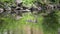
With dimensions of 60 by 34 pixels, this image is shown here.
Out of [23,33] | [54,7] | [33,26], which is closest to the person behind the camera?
[23,33]

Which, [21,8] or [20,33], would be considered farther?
[21,8]

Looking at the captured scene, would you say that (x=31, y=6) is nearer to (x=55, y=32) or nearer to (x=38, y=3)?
(x=38, y=3)

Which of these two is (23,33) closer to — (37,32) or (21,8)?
(37,32)

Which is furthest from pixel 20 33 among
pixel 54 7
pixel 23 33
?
pixel 54 7

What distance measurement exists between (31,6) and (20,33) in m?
10.9

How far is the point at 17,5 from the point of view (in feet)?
61.0

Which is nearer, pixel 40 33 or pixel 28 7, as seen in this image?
pixel 40 33

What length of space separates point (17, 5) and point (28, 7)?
1.05m

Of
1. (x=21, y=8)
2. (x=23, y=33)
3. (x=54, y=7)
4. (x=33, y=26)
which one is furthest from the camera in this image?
(x=54, y=7)

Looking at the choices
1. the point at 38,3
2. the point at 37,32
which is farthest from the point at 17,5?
the point at 37,32

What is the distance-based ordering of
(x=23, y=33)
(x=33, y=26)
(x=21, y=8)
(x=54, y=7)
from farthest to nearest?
(x=54, y=7) < (x=21, y=8) < (x=33, y=26) < (x=23, y=33)

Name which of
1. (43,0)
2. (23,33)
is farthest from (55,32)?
(43,0)

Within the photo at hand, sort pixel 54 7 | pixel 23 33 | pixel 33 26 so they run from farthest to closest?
1. pixel 54 7
2. pixel 33 26
3. pixel 23 33

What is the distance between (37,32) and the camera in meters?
9.18
